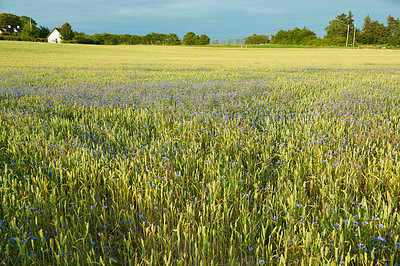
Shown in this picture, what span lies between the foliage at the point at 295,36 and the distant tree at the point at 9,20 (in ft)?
377

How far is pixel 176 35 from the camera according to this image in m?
122

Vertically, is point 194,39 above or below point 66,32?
above

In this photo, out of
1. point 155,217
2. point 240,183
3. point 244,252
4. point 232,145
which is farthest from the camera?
point 232,145

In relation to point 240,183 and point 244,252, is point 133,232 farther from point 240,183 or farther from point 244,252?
point 240,183

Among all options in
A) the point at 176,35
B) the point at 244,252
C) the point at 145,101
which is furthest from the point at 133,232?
the point at 176,35

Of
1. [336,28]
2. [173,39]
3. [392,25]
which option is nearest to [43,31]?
[173,39]

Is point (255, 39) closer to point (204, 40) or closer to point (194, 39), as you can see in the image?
point (204, 40)

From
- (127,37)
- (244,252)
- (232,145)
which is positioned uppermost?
(127,37)

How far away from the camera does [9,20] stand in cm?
12250

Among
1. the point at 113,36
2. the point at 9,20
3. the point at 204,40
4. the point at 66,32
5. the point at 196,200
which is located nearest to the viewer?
the point at 196,200

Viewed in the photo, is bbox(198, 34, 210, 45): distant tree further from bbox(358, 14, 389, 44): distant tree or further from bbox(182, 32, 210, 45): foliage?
bbox(358, 14, 389, 44): distant tree

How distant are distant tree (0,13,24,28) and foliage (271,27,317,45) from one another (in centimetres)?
11478

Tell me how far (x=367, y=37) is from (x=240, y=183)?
132581 millimetres

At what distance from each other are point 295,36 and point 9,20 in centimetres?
12254
